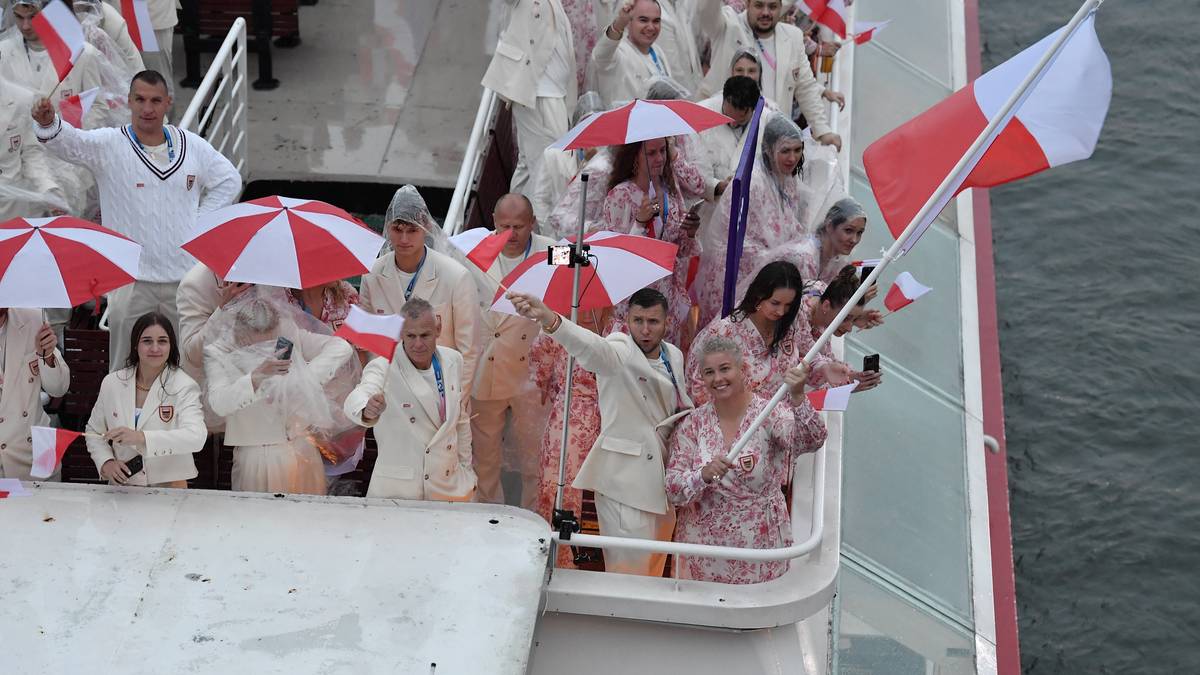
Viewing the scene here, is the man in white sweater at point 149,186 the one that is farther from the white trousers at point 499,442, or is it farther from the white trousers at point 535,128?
the white trousers at point 535,128

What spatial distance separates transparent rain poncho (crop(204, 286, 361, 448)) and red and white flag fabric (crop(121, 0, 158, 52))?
367 cm

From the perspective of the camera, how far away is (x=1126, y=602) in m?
12.5

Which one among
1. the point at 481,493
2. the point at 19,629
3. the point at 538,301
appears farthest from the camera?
the point at 481,493

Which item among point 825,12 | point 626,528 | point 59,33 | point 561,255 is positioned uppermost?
point 825,12

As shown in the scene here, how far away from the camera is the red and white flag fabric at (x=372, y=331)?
594 centimetres

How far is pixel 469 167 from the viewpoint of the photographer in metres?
A: 8.68

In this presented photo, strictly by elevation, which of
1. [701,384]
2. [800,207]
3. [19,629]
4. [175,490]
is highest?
[800,207]

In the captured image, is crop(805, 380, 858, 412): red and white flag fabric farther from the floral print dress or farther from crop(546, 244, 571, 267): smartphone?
crop(546, 244, 571, 267): smartphone

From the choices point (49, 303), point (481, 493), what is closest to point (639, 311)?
point (481, 493)

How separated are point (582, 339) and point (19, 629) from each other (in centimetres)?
243

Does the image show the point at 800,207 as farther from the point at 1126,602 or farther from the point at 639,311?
the point at 1126,602

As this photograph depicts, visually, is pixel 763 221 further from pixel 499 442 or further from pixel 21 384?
pixel 21 384

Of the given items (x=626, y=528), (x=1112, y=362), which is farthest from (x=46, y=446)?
(x=1112, y=362)

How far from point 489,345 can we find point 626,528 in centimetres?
131
